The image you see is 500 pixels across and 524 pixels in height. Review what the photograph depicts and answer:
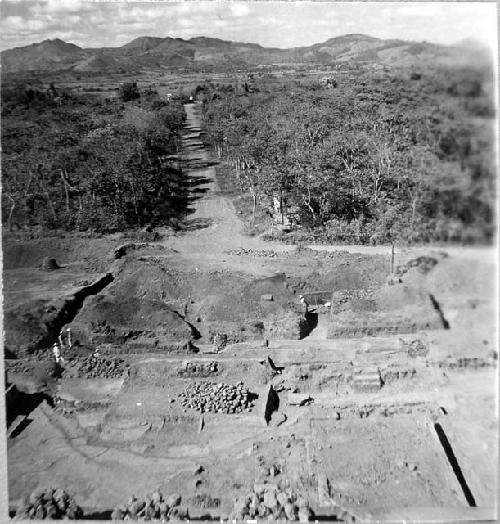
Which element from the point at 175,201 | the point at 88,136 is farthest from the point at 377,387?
the point at 88,136

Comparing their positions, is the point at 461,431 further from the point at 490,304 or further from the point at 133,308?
the point at 133,308

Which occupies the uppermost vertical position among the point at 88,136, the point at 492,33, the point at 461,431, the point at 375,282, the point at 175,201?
the point at 492,33

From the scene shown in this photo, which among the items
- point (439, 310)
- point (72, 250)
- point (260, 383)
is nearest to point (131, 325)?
point (260, 383)

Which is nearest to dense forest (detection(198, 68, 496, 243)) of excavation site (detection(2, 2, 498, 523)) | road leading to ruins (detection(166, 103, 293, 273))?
excavation site (detection(2, 2, 498, 523))

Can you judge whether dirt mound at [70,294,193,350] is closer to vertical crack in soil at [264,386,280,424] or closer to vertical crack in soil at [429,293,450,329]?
vertical crack in soil at [264,386,280,424]

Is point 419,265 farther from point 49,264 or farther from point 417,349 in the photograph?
point 49,264

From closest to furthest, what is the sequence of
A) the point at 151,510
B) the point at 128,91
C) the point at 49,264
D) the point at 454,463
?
1. the point at 151,510
2. the point at 454,463
3. the point at 49,264
4. the point at 128,91

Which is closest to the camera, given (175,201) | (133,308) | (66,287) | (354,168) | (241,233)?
(133,308)
